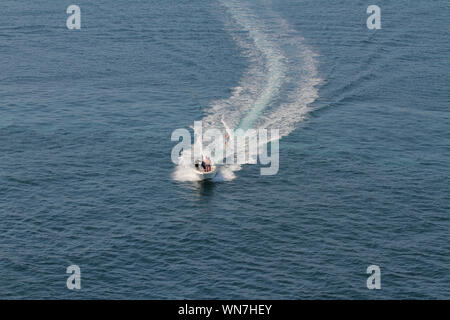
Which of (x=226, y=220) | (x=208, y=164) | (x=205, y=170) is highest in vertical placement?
(x=208, y=164)

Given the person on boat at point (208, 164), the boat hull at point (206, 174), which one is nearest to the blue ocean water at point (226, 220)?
the boat hull at point (206, 174)

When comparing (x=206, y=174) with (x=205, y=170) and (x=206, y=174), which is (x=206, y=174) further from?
(x=205, y=170)

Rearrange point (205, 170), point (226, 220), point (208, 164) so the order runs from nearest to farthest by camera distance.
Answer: point (226, 220), point (205, 170), point (208, 164)

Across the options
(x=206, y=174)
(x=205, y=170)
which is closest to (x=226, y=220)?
(x=206, y=174)

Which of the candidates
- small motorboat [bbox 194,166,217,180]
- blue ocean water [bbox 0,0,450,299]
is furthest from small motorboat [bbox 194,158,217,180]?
blue ocean water [bbox 0,0,450,299]

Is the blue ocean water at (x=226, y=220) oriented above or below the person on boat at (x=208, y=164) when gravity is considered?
below

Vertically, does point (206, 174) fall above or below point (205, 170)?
below

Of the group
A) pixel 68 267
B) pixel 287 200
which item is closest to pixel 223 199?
pixel 287 200

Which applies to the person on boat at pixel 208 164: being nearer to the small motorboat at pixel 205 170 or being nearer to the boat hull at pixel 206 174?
the small motorboat at pixel 205 170

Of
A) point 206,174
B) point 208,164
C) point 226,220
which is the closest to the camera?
point 226,220

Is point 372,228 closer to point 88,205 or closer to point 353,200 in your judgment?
point 353,200
